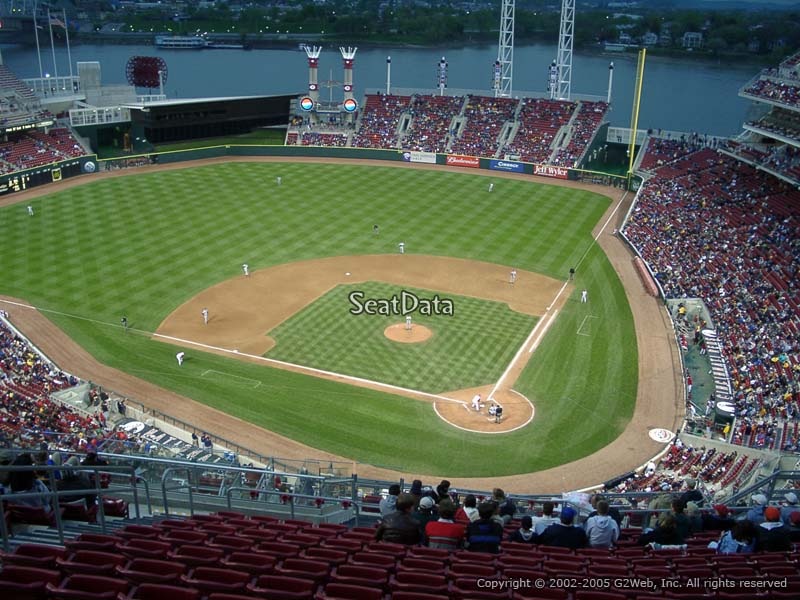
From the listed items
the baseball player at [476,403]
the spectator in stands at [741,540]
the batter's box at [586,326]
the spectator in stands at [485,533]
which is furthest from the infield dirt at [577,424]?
the spectator in stands at [485,533]

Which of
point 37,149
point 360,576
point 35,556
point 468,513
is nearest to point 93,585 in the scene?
point 35,556

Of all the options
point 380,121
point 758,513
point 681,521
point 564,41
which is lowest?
point 380,121

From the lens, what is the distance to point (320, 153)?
79.4 m

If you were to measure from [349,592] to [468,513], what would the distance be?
417cm

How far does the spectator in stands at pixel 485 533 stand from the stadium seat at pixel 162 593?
4.46 m

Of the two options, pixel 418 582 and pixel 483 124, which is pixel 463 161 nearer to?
pixel 483 124

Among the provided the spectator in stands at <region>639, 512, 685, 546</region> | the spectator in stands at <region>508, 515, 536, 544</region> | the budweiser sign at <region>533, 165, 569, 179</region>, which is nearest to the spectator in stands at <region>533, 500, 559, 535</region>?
the spectator in stands at <region>508, 515, 536, 544</region>

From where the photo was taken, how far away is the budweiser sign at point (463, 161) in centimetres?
7619

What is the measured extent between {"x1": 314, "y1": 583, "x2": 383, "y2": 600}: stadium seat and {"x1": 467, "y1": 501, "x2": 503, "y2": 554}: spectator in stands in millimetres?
2863

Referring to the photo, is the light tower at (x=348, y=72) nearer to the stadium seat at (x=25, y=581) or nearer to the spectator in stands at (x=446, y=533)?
the spectator in stands at (x=446, y=533)

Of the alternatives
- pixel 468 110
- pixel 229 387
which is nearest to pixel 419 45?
pixel 468 110

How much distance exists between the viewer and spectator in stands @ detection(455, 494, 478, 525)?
500 inches

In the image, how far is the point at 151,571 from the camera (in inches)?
371

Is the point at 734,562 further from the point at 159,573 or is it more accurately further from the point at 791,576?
Result: the point at 159,573
